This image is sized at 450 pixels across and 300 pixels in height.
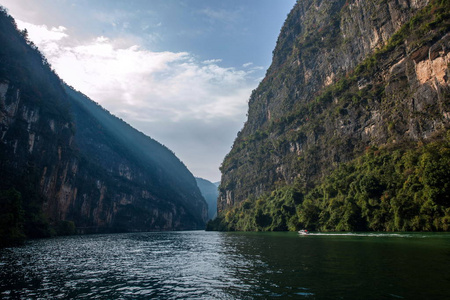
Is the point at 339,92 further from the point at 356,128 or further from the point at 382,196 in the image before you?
the point at 382,196

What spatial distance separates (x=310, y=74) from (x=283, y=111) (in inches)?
983

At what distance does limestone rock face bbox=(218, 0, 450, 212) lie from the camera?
220ft

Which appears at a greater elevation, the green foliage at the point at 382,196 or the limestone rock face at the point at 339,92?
the limestone rock face at the point at 339,92

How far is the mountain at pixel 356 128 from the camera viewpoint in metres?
57.3

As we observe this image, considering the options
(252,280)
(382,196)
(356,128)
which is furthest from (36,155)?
(356,128)

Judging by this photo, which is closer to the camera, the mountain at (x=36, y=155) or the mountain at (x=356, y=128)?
the mountain at (x=356, y=128)

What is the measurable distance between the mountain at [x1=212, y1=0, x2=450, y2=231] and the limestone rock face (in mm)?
382

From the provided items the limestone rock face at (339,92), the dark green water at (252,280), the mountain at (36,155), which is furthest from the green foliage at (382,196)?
the mountain at (36,155)

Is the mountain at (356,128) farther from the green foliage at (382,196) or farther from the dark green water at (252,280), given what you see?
the dark green water at (252,280)

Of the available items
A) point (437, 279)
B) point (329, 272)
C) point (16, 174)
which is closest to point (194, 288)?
point (329, 272)

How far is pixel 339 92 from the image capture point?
10794cm

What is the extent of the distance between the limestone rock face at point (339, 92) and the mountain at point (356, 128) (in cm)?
38

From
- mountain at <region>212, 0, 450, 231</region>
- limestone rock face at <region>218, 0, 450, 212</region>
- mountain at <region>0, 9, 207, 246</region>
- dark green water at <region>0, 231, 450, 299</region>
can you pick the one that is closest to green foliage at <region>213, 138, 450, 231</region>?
mountain at <region>212, 0, 450, 231</region>

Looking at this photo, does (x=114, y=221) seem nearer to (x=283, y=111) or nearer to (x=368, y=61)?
(x=283, y=111)
